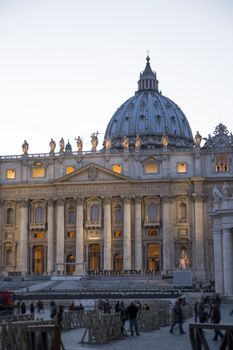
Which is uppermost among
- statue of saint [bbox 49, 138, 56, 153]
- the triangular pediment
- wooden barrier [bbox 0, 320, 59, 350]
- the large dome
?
the large dome

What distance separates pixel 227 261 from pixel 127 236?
4548 centimetres

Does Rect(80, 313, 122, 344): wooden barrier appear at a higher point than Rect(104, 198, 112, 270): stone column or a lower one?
lower

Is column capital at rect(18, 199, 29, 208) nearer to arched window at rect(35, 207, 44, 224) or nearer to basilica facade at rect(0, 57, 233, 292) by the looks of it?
basilica facade at rect(0, 57, 233, 292)

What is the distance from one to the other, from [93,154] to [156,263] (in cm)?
1678

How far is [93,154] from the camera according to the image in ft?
304

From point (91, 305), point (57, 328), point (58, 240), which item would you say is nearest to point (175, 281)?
point (91, 305)

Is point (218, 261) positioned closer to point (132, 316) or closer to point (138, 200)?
point (132, 316)

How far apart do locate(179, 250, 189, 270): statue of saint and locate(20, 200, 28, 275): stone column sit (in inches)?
812

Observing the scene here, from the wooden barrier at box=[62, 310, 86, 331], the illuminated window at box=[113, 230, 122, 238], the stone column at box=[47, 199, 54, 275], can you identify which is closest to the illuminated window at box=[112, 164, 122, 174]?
the illuminated window at box=[113, 230, 122, 238]

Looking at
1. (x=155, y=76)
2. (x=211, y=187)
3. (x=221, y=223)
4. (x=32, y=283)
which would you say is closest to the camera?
(x=221, y=223)

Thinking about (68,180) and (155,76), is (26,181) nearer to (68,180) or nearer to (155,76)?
(68,180)

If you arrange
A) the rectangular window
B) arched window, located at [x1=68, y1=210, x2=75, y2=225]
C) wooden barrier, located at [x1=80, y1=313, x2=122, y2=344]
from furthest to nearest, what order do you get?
the rectangular window
arched window, located at [x1=68, y1=210, x2=75, y2=225]
wooden barrier, located at [x1=80, y1=313, x2=122, y2=344]

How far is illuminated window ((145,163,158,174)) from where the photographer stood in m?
91.2

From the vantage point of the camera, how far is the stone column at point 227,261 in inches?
1726
